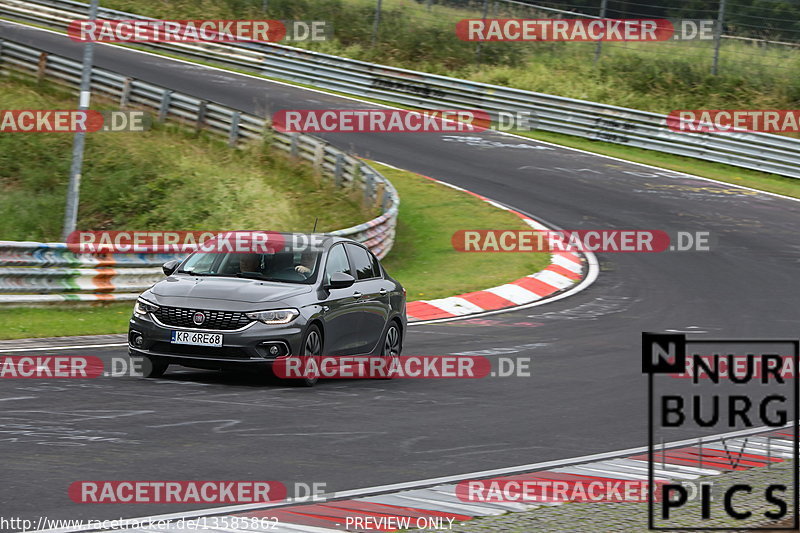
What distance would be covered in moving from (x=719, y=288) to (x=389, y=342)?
362 inches

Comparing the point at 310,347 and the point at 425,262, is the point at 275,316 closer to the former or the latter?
the point at 310,347

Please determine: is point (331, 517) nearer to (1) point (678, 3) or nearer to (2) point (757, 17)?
(2) point (757, 17)

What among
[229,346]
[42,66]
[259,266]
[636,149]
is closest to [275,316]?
[229,346]

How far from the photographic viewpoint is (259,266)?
11789 millimetres

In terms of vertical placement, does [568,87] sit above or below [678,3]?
below

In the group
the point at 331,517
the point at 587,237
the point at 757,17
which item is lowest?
the point at 587,237

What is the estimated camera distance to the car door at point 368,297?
1240 cm

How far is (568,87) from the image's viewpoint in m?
38.7

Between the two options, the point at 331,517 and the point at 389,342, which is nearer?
the point at 331,517

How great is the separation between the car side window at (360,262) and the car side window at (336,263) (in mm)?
115

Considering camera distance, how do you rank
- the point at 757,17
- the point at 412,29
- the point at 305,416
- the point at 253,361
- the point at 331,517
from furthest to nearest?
the point at 412,29 < the point at 757,17 < the point at 253,361 < the point at 305,416 < the point at 331,517

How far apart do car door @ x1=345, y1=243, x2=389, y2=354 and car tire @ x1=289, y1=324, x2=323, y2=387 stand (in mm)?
982

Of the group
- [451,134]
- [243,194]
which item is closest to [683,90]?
[451,134]

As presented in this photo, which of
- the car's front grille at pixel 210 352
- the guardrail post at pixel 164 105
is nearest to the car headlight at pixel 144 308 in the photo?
the car's front grille at pixel 210 352
